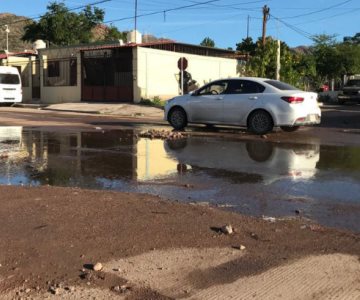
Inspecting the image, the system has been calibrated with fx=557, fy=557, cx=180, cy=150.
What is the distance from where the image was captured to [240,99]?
597 inches

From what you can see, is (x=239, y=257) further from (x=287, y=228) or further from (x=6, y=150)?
(x=6, y=150)

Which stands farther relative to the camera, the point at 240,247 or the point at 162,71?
the point at 162,71

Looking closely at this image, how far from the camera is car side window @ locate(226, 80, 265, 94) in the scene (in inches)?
591

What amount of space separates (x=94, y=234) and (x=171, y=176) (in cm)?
343

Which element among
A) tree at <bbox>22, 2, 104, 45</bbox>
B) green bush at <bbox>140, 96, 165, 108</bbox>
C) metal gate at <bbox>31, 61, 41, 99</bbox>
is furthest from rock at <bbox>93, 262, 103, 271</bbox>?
tree at <bbox>22, 2, 104, 45</bbox>

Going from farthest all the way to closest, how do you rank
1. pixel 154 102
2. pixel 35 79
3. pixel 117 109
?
pixel 35 79, pixel 154 102, pixel 117 109

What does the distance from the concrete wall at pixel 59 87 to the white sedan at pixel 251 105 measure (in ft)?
72.4

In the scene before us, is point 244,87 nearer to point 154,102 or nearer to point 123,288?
point 123,288

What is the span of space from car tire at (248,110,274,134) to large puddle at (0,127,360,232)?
1.56 m

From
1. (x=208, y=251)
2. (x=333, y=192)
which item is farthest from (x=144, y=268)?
(x=333, y=192)

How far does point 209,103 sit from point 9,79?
65.1 ft

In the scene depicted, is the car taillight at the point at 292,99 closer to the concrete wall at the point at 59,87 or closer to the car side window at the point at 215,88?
the car side window at the point at 215,88

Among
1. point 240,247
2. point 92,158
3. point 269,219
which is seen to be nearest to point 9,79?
point 92,158

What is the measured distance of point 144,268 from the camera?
4.46 metres
